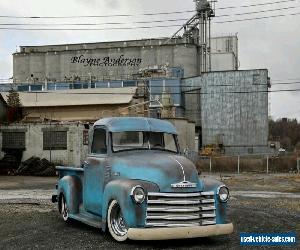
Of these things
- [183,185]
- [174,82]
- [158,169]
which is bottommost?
[183,185]

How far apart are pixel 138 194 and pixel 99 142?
2.34 meters

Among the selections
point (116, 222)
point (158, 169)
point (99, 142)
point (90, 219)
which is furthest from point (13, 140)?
point (158, 169)

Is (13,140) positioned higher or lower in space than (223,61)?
lower

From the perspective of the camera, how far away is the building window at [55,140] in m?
41.1

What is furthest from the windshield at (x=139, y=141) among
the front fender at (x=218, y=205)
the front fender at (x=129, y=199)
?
the front fender at (x=218, y=205)

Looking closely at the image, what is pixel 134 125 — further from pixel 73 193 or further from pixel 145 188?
pixel 73 193

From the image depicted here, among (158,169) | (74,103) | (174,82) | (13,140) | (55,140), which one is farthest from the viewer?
(174,82)

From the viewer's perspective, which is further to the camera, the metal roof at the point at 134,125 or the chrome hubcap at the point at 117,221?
the metal roof at the point at 134,125

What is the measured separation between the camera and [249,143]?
6725cm

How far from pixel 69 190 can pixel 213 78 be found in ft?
193

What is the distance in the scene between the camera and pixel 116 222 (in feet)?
30.9

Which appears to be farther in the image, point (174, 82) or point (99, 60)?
point (99, 60)

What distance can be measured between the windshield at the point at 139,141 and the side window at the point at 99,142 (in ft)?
1.02

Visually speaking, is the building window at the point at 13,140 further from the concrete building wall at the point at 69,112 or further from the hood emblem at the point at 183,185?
the hood emblem at the point at 183,185
